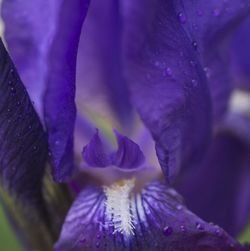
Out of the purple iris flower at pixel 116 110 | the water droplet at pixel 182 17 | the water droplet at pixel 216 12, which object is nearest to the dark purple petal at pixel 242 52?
the purple iris flower at pixel 116 110

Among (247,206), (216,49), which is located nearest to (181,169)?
(216,49)

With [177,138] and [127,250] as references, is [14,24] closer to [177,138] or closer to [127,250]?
[177,138]

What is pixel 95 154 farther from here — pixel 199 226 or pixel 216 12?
pixel 216 12

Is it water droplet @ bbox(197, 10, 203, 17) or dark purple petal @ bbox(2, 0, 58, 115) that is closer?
water droplet @ bbox(197, 10, 203, 17)

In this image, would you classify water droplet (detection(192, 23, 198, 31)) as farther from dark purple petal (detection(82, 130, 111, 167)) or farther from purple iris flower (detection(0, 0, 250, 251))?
dark purple petal (detection(82, 130, 111, 167))

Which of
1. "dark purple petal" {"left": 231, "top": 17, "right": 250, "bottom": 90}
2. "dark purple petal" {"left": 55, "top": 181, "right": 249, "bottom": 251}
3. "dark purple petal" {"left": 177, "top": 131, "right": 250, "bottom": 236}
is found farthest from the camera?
"dark purple petal" {"left": 231, "top": 17, "right": 250, "bottom": 90}

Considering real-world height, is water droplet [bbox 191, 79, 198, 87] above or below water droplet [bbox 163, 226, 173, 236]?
above

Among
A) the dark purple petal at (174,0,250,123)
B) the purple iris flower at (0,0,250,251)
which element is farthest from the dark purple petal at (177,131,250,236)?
the dark purple petal at (174,0,250,123)
